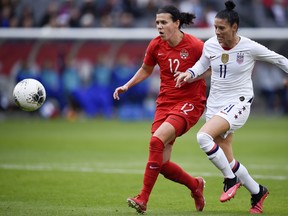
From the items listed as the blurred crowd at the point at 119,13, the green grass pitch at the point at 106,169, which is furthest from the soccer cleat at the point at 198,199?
the blurred crowd at the point at 119,13

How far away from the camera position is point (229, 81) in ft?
31.3

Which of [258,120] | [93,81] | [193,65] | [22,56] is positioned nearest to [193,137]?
[258,120]

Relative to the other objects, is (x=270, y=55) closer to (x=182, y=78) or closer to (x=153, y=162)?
(x=182, y=78)

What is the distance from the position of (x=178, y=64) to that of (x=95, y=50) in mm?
22235

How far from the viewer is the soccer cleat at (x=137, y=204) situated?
9062 millimetres

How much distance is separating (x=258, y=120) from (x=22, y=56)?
9970 millimetres

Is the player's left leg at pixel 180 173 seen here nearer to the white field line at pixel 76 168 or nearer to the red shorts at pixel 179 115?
the red shorts at pixel 179 115

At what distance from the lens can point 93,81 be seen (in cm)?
3062

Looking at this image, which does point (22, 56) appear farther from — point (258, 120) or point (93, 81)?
point (258, 120)

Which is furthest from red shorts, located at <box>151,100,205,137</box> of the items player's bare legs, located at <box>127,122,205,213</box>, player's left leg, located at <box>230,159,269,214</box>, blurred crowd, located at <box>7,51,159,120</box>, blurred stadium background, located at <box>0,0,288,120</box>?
blurred crowd, located at <box>7,51,159,120</box>

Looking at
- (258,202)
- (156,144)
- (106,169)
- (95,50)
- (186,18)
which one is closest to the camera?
(156,144)

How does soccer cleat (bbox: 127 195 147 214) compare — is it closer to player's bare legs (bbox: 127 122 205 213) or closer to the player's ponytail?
player's bare legs (bbox: 127 122 205 213)

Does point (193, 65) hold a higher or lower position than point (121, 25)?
higher

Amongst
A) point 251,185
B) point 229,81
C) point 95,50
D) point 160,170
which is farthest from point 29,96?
point 95,50
